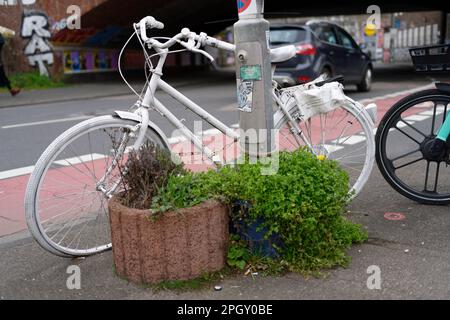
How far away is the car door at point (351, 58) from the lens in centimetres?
1434

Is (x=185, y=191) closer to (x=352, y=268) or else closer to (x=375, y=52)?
(x=352, y=268)

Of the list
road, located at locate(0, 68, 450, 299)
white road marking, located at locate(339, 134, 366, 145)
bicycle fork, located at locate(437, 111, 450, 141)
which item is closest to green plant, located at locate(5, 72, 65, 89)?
road, located at locate(0, 68, 450, 299)

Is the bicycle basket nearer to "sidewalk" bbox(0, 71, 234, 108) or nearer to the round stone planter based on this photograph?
the round stone planter

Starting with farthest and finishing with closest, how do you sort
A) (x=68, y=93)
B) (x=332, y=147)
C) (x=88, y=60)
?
(x=88, y=60) < (x=68, y=93) < (x=332, y=147)

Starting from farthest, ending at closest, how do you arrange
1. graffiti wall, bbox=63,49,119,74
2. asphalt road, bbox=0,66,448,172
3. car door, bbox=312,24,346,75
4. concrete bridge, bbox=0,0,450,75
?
graffiti wall, bbox=63,49,119,74
concrete bridge, bbox=0,0,450,75
car door, bbox=312,24,346,75
asphalt road, bbox=0,66,448,172

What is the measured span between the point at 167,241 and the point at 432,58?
2644mm

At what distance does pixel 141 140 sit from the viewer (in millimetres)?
3420

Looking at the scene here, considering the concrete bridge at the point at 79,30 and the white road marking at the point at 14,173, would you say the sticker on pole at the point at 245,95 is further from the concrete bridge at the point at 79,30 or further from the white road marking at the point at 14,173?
the concrete bridge at the point at 79,30

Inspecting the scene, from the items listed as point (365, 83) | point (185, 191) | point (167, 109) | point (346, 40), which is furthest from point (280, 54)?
point (365, 83)

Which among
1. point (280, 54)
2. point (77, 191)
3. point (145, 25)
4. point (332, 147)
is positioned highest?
point (145, 25)

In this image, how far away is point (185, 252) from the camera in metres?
3.05

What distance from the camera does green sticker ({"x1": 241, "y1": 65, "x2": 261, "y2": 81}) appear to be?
3.36 m

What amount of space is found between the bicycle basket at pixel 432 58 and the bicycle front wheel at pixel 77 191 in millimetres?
2185
